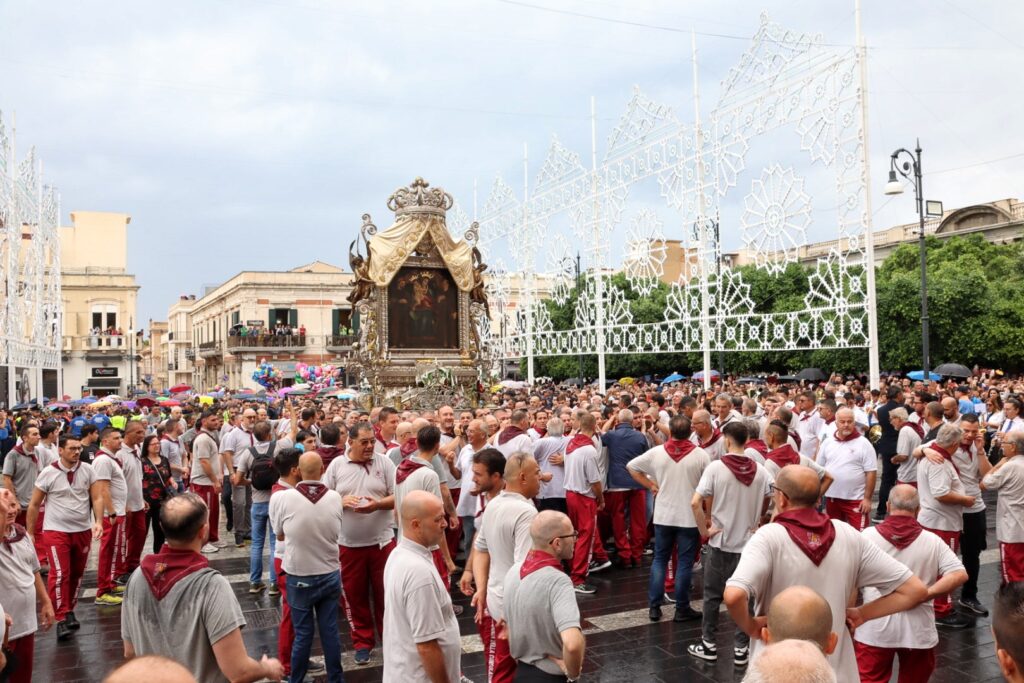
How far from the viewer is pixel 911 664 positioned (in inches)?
175

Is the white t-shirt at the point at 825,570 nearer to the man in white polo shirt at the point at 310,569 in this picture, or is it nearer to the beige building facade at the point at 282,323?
the man in white polo shirt at the point at 310,569

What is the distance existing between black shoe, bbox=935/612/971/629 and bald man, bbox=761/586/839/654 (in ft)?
14.1

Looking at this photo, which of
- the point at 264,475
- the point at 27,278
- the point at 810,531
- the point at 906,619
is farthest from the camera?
the point at 27,278

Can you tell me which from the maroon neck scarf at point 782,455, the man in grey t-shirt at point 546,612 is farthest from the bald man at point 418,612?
the maroon neck scarf at point 782,455

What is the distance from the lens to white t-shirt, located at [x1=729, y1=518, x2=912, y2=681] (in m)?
3.62

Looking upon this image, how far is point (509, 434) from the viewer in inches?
325

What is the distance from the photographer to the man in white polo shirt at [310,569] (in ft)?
16.9

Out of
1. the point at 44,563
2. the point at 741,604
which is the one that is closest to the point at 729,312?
the point at 44,563

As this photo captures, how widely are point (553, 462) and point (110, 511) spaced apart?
167 inches

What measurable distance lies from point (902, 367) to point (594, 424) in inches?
A: 985

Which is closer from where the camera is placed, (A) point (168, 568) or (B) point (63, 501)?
(A) point (168, 568)

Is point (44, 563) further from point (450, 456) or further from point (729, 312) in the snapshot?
point (729, 312)

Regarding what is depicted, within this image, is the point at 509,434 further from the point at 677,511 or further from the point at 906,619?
the point at 906,619

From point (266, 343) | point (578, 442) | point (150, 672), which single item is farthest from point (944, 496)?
point (266, 343)
